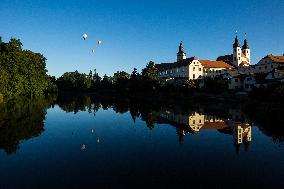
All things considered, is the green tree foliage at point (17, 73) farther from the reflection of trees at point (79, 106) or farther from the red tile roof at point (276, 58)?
the red tile roof at point (276, 58)

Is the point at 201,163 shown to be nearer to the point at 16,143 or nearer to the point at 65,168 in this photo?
the point at 65,168

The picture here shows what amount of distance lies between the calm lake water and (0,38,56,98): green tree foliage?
1716 inches

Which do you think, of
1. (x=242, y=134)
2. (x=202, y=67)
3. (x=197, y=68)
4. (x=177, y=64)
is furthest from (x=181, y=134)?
(x=177, y=64)

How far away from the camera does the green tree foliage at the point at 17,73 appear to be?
7919cm

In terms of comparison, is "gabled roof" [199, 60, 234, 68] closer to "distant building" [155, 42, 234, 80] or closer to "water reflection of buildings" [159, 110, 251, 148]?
"distant building" [155, 42, 234, 80]

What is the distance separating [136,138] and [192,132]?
25.6 feet

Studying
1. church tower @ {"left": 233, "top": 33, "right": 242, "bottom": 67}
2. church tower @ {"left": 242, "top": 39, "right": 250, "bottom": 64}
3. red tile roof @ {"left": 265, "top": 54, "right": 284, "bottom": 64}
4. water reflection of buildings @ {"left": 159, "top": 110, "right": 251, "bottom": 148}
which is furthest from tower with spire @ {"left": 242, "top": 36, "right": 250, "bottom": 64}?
water reflection of buildings @ {"left": 159, "top": 110, "right": 251, "bottom": 148}

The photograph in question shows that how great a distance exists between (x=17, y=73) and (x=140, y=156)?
244 ft

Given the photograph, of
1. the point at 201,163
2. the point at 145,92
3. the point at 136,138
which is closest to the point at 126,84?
the point at 145,92

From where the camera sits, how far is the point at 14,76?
84312mm

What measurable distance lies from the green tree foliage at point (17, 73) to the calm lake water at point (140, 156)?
143 ft

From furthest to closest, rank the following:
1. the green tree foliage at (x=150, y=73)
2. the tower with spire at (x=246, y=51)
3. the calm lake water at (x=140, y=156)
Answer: the tower with spire at (x=246, y=51) < the green tree foliage at (x=150, y=73) < the calm lake water at (x=140, y=156)

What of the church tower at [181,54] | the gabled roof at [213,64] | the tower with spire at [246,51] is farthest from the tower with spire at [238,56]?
the church tower at [181,54]

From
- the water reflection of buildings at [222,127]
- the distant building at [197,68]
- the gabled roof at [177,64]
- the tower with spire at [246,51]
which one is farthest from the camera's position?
the tower with spire at [246,51]
